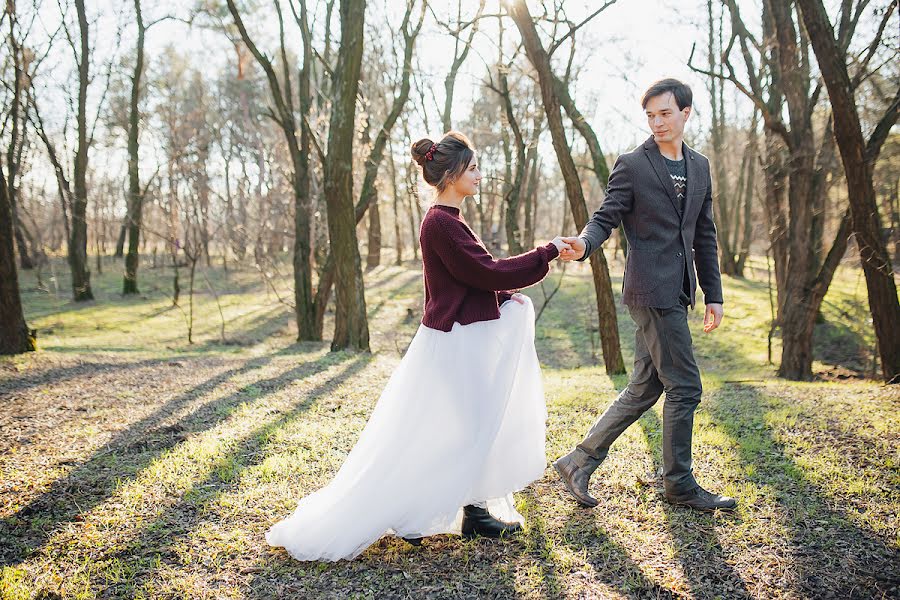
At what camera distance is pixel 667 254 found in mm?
3459

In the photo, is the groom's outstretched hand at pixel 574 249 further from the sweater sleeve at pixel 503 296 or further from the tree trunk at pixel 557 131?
the tree trunk at pixel 557 131

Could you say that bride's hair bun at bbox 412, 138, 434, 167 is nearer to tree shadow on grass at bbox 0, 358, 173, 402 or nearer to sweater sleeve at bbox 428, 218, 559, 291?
sweater sleeve at bbox 428, 218, 559, 291

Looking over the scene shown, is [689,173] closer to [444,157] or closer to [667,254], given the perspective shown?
[667,254]

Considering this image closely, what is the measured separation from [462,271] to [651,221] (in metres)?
1.15

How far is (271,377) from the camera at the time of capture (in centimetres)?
757

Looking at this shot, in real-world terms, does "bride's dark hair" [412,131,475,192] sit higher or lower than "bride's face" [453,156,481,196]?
higher

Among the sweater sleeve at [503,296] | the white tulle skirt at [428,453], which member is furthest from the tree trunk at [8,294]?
the sweater sleeve at [503,296]

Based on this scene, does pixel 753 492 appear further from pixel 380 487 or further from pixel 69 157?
pixel 69 157

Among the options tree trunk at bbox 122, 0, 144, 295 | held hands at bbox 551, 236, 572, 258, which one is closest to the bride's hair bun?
held hands at bbox 551, 236, 572, 258

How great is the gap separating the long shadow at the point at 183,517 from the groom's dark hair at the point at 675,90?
10.5 ft

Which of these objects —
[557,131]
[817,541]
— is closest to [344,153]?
[557,131]

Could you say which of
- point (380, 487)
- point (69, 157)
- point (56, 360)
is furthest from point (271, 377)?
point (69, 157)

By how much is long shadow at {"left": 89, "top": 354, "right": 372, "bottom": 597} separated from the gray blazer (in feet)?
8.18

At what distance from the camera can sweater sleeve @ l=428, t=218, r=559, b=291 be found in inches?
123
